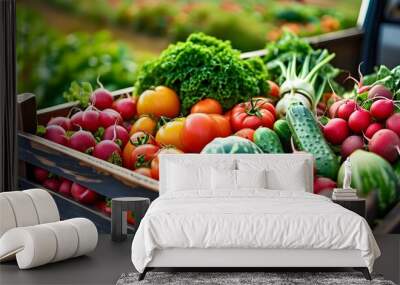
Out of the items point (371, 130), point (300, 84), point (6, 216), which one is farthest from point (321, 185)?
point (6, 216)

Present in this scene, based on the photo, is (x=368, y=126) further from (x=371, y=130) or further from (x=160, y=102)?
(x=160, y=102)

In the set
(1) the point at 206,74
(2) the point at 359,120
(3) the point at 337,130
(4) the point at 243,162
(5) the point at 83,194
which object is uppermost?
(1) the point at 206,74

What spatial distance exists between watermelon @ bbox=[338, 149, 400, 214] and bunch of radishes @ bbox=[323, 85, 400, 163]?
3.2 inches

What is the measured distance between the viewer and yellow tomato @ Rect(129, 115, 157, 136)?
6867 millimetres

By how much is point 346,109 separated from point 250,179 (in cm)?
121

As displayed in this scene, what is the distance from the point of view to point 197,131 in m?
6.68

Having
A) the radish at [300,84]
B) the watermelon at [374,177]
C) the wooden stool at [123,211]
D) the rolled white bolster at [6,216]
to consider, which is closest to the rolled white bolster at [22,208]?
the rolled white bolster at [6,216]

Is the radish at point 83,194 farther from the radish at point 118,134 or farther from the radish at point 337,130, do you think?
the radish at point 337,130

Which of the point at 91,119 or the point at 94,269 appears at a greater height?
the point at 91,119

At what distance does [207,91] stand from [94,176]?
1.19m

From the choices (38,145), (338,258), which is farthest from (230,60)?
(338,258)

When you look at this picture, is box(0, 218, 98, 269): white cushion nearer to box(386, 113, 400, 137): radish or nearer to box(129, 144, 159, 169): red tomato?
box(129, 144, 159, 169): red tomato

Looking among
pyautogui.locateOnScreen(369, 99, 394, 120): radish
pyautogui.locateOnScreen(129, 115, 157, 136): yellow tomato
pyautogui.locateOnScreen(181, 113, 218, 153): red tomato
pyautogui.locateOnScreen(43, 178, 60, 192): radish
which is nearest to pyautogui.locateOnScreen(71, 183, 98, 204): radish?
pyautogui.locateOnScreen(43, 178, 60, 192): radish

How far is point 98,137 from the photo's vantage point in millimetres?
6980
